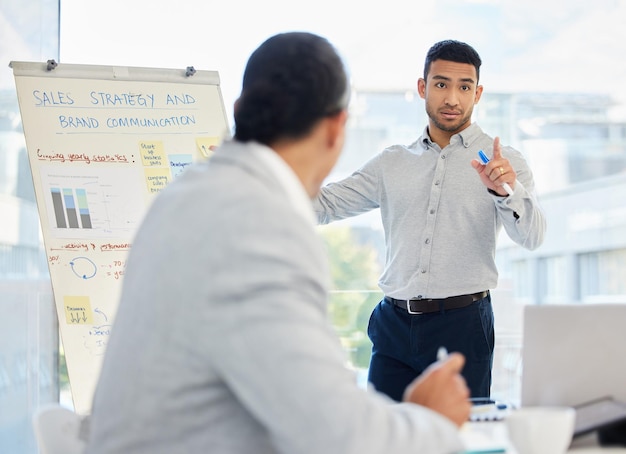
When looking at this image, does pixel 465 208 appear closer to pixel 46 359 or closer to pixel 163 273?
pixel 163 273

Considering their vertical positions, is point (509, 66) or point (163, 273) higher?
point (509, 66)

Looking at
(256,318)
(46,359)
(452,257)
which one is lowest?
(46,359)

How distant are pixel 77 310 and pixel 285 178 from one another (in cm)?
225

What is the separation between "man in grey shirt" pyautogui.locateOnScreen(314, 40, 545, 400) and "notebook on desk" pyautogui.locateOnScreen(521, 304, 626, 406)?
3.18ft

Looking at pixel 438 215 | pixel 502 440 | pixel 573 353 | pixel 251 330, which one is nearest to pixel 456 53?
pixel 438 215

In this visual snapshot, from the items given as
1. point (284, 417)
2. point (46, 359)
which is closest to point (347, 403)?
point (284, 417)

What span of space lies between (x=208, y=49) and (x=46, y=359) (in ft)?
6.11

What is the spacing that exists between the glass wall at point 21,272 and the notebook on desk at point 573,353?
94.7 inches

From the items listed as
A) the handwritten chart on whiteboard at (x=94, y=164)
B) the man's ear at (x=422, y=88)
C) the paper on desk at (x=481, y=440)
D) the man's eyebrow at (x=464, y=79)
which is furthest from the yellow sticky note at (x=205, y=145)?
the paper on desk at (x=481, y=440)

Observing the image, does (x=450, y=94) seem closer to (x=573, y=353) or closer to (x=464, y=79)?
(x=464, y=79)

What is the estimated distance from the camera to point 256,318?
83cm

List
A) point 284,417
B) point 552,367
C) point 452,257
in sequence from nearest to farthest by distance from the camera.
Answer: point 284,417 → point 552,367 → point 452,257

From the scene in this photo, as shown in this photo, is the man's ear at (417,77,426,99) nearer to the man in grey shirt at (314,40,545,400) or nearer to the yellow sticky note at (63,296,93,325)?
the man in grey shirt at (314,40,545,400)

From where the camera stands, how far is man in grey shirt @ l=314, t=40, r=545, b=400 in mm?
2398
